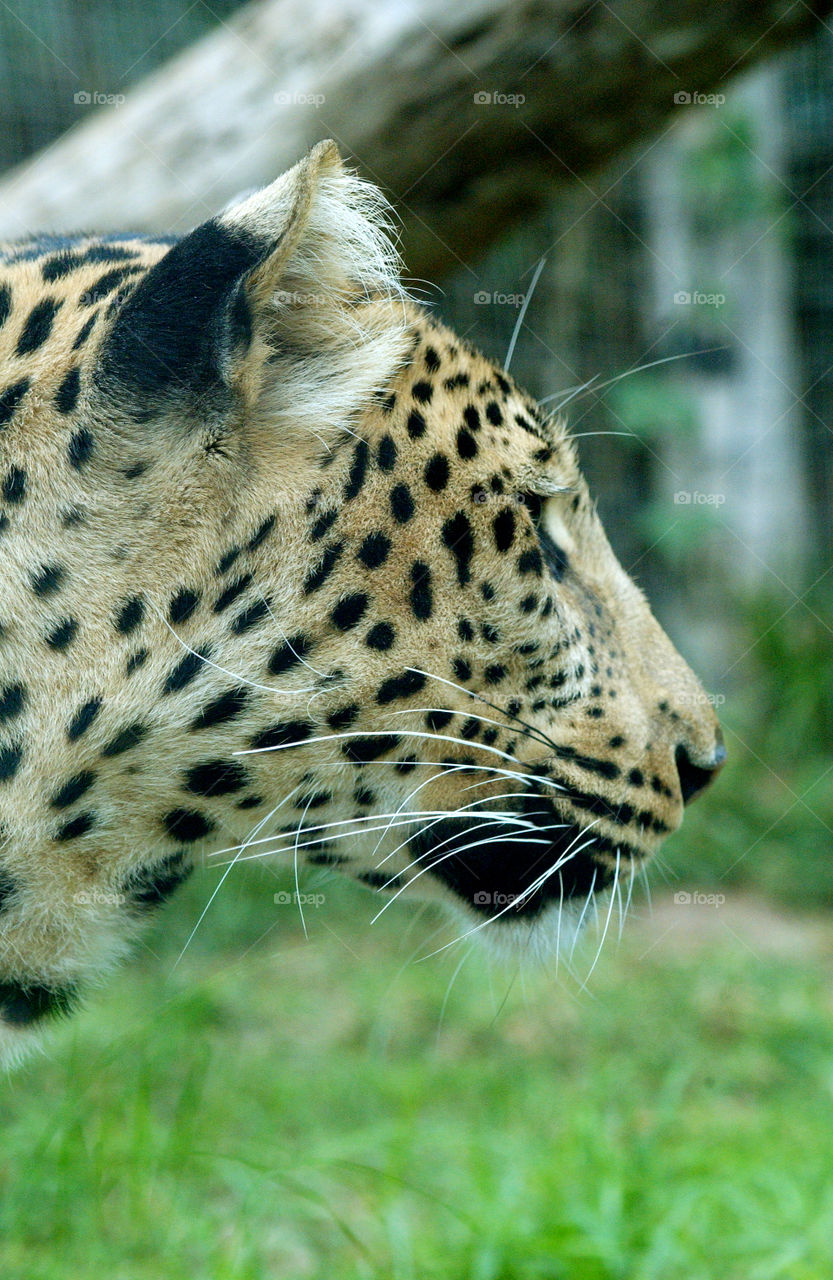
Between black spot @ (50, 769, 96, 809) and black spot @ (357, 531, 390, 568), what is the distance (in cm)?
62

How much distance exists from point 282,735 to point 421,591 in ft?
1.24

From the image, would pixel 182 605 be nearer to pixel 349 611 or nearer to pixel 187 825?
pixel 349 611

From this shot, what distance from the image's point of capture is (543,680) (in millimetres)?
2438

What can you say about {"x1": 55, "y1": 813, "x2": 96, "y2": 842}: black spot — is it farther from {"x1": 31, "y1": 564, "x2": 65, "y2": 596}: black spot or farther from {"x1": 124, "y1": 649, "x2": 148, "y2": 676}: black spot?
{"x1": 31, "y1": 564, "x2": 65, "y2": 596}: black spot

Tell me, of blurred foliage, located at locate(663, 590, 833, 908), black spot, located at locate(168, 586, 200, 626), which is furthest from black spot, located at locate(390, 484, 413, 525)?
blurred foliage, located at locate(663, 590, 833, 908)

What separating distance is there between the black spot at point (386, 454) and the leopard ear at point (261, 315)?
0.08m

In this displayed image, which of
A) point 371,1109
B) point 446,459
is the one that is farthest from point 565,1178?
point 446,459

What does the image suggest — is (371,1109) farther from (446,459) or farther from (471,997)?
(446,459)

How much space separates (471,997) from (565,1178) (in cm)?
228

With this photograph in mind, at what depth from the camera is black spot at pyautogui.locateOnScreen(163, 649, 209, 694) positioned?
6.75 feet

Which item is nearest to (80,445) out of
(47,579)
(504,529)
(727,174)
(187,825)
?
(47,579)

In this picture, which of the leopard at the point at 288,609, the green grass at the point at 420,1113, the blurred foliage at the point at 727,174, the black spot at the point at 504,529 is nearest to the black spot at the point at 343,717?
the leopard at the point at 288,609

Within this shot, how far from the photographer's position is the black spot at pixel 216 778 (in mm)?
2143

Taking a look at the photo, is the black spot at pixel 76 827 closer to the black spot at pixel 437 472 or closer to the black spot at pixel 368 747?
the black spot at pixel 368 747
